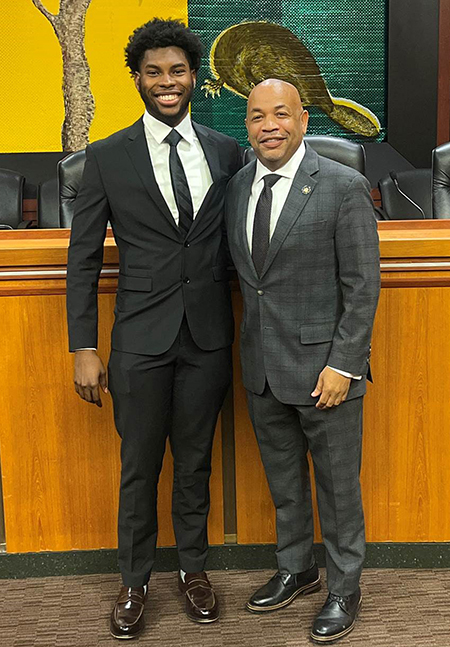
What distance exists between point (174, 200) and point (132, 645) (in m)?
1.13

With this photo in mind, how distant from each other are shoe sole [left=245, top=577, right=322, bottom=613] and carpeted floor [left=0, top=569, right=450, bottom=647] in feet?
0.05

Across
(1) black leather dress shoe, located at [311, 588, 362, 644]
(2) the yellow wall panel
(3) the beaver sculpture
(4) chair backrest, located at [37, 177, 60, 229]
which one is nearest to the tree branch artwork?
(2) the yellow wall panel

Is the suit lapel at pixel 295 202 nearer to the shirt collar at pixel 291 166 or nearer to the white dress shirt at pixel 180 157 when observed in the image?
the shirt collar at pixel 291 166

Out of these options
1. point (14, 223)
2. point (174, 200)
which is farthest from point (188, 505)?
point (14, 223)

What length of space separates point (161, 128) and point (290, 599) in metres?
1.29

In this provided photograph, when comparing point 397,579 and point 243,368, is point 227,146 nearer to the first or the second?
point 243,368

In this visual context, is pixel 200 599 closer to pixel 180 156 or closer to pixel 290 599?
pixel 290 599

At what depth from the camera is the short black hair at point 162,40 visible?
1.83 metres

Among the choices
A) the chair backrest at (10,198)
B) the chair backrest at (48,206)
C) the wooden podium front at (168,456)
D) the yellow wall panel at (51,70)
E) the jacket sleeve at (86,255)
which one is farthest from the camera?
the yellow wall panel at (51,70)

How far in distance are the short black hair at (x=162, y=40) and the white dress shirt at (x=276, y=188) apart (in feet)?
1.01

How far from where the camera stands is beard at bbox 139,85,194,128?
6.06 ft

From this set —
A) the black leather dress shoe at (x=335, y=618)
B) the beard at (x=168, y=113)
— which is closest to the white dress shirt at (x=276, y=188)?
the beard at (x=168, y=113)

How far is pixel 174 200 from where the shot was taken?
6.21ft

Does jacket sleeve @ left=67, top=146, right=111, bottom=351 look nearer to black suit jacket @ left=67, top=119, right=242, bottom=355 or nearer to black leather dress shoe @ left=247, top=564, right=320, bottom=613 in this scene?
black suit jacket @ left=67, top=119, right=242, bottom=355
